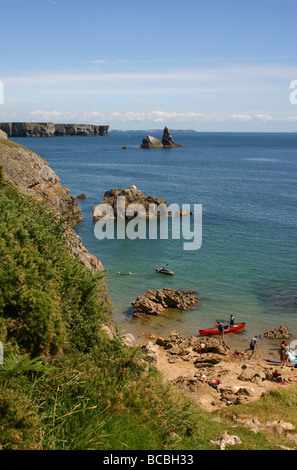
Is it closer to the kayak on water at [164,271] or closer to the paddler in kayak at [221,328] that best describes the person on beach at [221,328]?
the paddler in kayak at [221,328]

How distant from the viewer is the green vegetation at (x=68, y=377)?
9031mm

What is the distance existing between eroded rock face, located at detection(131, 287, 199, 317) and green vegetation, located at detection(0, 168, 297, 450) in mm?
13553

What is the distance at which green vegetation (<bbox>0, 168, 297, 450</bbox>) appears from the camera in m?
9.03

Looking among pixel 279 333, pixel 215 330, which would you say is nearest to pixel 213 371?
pixel 215 330

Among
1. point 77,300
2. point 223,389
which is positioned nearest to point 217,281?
point 223,389

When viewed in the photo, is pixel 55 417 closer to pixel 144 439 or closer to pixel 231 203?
pixel 144 439

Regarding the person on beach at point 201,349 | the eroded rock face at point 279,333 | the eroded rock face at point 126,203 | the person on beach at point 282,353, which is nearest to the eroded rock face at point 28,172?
the eroded rock face at point 126,203

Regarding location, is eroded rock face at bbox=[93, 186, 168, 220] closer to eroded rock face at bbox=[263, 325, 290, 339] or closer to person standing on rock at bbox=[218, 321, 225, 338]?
person standing on rock at bbox=[218, 321, 225, 338]

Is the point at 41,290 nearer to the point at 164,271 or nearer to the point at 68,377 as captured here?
the point at 68,377

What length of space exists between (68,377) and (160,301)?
753 inches

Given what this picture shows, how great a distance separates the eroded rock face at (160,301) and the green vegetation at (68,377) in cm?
1355

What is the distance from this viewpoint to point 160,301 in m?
29.2

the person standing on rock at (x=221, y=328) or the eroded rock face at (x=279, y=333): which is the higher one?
the person standing on rock at (x=221, y=328)

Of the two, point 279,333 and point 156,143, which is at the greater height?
point 156,143
